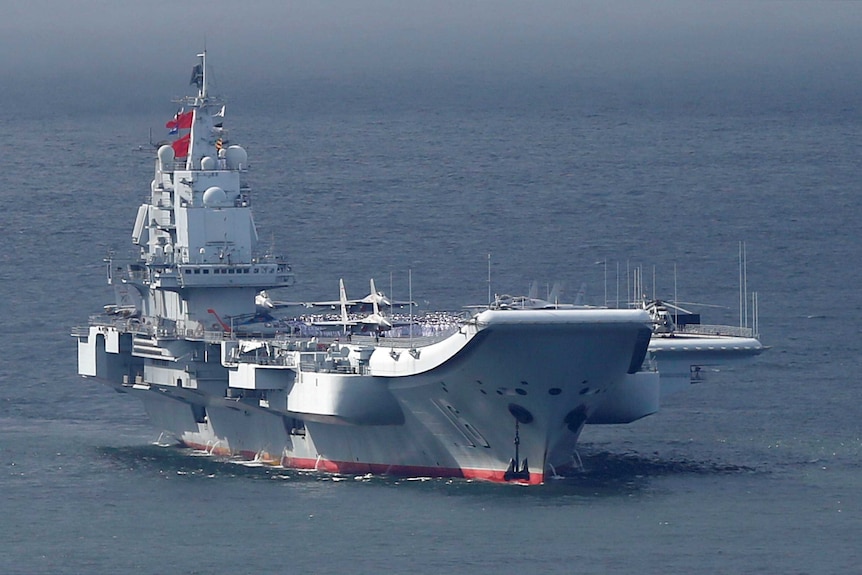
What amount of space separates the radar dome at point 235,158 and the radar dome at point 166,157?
1.53m

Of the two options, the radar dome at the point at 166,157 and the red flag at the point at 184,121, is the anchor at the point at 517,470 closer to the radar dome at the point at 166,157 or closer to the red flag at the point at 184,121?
the radar dome at the point at 166,157

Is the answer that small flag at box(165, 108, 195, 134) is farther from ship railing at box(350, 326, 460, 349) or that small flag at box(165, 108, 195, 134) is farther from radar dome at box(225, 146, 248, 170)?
→ ship railing at box(350, 326, 460, 349)

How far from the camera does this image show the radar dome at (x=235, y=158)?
63.2 meters

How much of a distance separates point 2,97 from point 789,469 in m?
129

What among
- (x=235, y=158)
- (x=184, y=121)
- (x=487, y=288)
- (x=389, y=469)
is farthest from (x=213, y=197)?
(x=487, y=288)

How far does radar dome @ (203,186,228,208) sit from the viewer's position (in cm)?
6269

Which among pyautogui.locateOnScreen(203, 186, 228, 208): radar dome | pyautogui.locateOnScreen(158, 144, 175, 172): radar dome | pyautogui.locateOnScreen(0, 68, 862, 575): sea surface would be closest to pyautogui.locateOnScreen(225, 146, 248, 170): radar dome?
pyautogui.locateOnScreen(203, 186, 228, 208): radar dome

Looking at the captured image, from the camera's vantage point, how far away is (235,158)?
63375 millimetres

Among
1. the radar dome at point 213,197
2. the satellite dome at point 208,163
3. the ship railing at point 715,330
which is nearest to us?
the ship railing at point 715,330

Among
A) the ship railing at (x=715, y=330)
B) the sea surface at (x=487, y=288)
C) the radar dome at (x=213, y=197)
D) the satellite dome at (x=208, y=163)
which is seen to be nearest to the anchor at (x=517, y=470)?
the sea surface at (x=487, y=288)

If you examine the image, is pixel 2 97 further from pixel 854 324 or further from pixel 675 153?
pixel 854 324

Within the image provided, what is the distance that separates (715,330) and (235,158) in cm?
1369

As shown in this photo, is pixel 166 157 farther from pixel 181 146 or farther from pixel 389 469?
pixel 389 469

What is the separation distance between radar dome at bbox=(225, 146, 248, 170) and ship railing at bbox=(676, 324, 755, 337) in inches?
495
